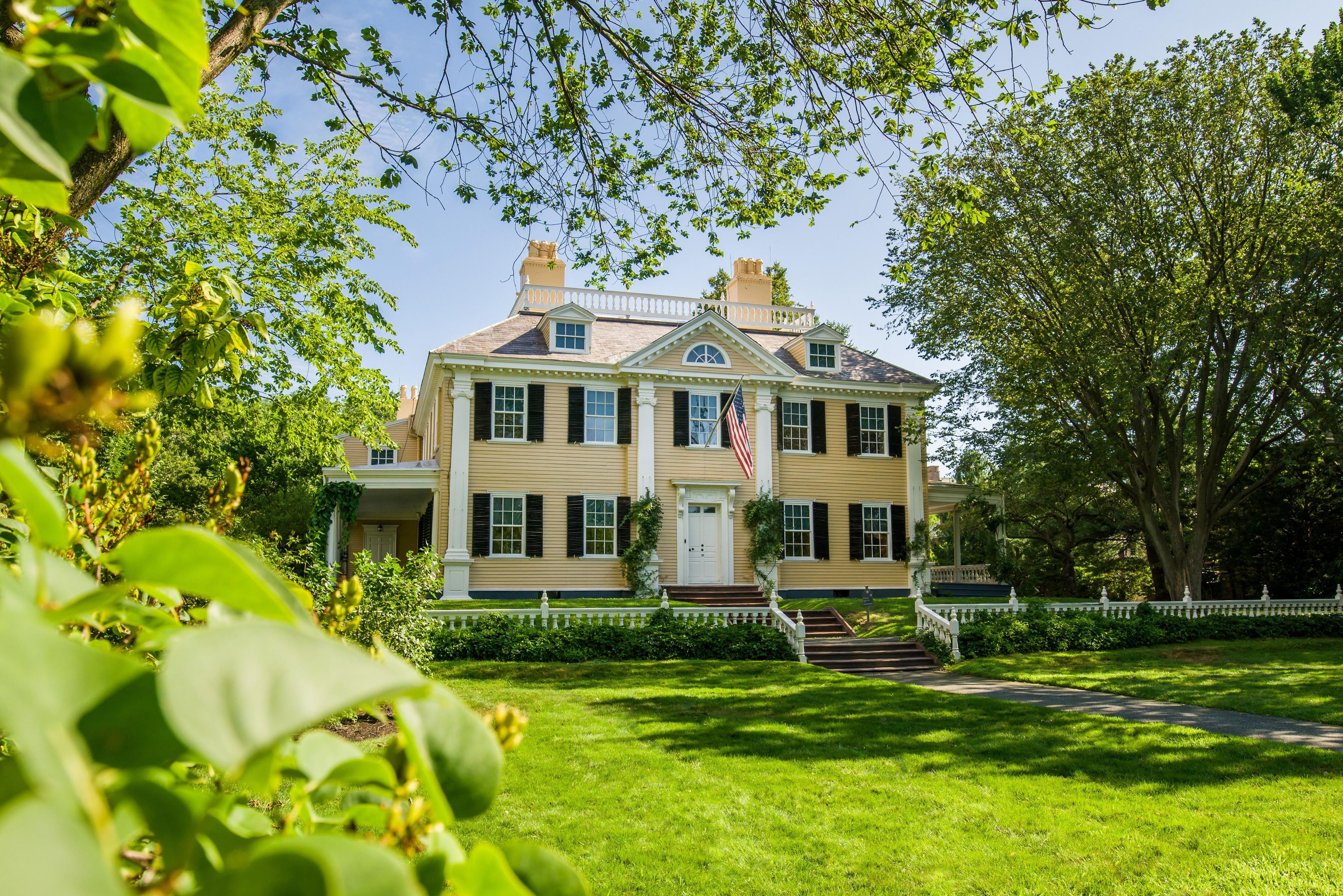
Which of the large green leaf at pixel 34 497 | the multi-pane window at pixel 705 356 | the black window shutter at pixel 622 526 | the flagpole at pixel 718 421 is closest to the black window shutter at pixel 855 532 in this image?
the flagpole at pixel 718 421

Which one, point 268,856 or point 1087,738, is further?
point 1087,738

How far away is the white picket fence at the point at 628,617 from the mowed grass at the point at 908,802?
198 inches

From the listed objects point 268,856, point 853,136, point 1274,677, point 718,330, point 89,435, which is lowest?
point 1274,677

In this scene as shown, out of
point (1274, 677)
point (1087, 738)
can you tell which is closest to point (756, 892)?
point (1087, 738)

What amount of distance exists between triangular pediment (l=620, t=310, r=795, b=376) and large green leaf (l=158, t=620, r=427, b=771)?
20610 mm

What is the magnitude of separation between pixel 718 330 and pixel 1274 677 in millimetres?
13574

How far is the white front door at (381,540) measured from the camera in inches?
1086

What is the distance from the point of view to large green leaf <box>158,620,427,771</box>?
12.0 inches

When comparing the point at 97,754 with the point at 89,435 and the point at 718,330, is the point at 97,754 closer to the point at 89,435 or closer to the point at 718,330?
the point at 89,435

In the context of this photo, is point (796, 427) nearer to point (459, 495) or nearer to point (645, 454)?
point (645, 454)

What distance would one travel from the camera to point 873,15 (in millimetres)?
6320

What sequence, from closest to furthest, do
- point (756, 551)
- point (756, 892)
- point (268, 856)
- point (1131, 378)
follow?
point (268, 856) → point (756, 892) → point (1131, 378) → point (756, 551)

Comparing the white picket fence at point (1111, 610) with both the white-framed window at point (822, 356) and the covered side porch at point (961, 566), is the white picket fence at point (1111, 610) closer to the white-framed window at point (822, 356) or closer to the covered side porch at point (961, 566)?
the covered side porch at point (961, 566)

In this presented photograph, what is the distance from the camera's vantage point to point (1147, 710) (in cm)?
1101
